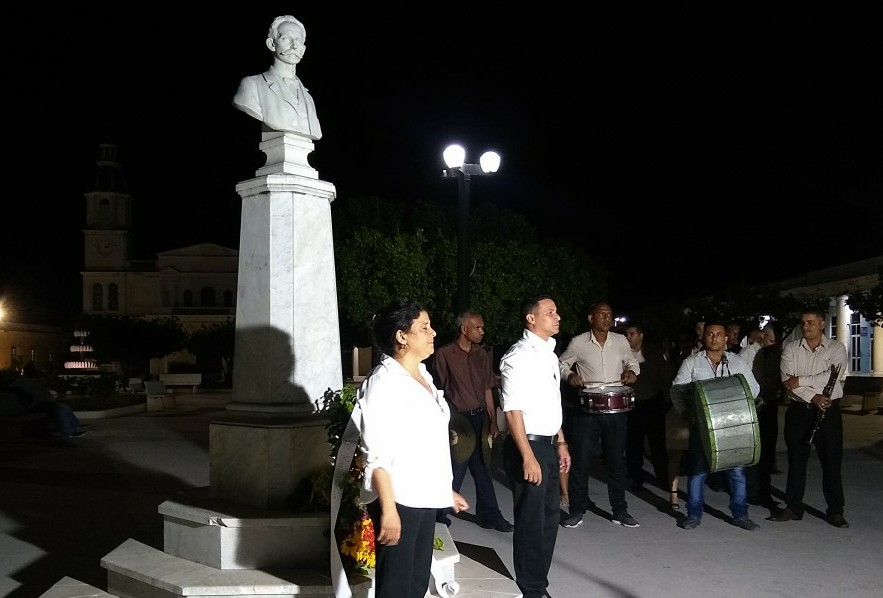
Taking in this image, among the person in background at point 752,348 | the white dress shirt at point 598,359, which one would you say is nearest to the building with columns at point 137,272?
the person in background at point 752,348

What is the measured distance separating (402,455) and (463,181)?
8.64 meters

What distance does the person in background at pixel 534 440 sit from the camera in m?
5.21

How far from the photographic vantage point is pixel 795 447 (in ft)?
25.1

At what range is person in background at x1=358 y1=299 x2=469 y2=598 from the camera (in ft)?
12.0

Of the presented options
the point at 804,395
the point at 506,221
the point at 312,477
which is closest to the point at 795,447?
the point at 804,395

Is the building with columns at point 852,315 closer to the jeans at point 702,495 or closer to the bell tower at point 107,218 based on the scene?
the jeans at point 702,495

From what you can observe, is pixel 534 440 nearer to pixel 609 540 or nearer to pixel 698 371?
pixel 609 540

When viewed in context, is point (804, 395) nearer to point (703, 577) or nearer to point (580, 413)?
point (580, 413)

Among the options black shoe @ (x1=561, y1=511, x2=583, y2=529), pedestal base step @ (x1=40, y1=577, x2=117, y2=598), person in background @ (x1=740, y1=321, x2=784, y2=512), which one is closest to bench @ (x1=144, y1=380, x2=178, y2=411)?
black shoe @ (x1=561, y1=511, x2=583, y2=529)

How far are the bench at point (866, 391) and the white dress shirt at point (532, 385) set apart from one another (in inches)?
680

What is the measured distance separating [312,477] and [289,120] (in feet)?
8.13

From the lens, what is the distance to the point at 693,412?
292 inches

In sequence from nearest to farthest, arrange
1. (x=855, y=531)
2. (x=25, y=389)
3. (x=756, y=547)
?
(x=756, y=547) → (x=855, y=531) → (x=25, y=389)

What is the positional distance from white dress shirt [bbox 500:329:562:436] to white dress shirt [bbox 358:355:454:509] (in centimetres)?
146
